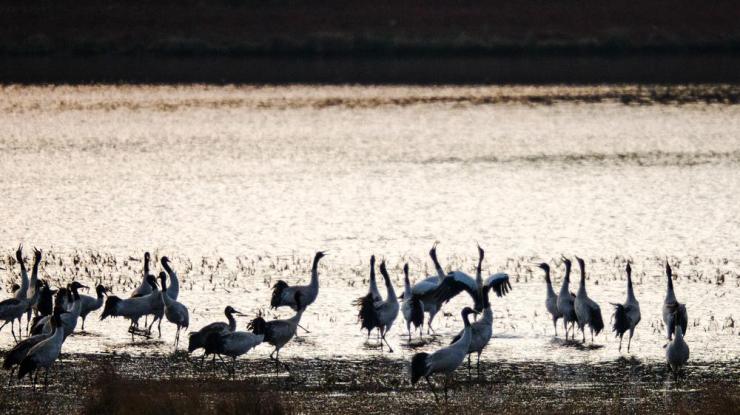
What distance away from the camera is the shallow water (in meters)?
19.8

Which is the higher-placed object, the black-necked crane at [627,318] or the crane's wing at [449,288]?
the crane's wing at [449,288]

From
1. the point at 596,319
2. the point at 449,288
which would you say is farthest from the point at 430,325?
the point at 596,319

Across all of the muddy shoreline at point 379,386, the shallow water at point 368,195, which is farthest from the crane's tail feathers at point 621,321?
the muddy shoreline at point 379,386

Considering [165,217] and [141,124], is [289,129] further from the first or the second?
[165,217]

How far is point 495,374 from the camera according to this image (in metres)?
15.2

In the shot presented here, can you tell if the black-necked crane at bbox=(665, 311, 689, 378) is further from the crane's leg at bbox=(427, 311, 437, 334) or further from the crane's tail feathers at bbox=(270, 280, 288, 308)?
the crane's tail feathers at bbox=(270, 280, 288, 308)

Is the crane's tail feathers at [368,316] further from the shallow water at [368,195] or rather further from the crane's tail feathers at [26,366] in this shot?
the crane's tail feathers at [26,366]

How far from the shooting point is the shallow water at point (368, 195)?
1975 centimetres

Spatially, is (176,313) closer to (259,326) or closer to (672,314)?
(259,326)

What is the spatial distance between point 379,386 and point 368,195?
65.4 ft

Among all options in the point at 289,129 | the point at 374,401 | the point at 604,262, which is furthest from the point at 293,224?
the point at 289,129

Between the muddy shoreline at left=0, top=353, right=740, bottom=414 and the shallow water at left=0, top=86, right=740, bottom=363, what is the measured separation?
737mm

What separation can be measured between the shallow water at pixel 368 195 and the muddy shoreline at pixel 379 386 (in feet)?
2.42

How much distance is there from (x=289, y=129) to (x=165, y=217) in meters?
21.0
